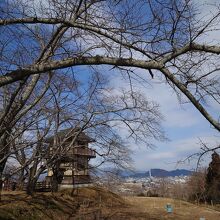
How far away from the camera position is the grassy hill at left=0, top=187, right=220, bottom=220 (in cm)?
1855

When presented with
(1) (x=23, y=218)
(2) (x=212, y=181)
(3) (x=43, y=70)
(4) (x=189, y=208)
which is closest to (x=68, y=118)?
(1) (x=23, y=218)

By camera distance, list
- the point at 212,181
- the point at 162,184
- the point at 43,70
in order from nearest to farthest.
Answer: the point at 43,70 → the point at 212,181 → the point at 162,184

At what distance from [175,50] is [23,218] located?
12.9 meters

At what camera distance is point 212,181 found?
3697cm

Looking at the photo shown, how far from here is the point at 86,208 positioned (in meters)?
21.6

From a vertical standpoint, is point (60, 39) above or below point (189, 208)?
above

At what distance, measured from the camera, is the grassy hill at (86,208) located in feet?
60.8

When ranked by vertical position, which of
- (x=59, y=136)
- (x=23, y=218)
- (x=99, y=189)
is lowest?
(x=23, y=218)

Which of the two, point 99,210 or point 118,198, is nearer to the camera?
point 99,210

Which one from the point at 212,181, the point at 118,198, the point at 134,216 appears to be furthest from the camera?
the point at 212,181

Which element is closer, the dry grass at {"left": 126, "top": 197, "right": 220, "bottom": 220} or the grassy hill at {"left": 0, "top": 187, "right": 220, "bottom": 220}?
the grassy hill at {"left": 0, "top": 187, "right": 220, "bottom": 220}

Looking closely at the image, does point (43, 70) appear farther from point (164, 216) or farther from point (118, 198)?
point (118, 198)

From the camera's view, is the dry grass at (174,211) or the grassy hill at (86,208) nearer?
the grassy hill at (86,208)

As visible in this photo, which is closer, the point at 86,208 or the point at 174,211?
the point at 86,208
